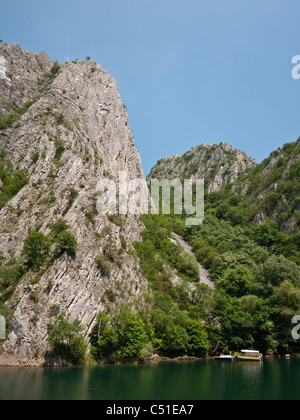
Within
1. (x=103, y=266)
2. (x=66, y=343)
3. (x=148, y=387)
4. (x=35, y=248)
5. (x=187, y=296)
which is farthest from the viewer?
(x=187, y=296)

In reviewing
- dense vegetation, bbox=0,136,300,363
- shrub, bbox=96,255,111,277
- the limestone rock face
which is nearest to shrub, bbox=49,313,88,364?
dense vegetation, bbox=0,136,300,363

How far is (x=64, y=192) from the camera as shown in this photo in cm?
5959

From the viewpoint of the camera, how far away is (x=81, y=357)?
134 ft

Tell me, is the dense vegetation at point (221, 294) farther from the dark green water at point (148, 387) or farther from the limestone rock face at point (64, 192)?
the dark green water at point (148, 387)

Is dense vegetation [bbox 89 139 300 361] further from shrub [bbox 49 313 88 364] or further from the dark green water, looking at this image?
the dark green water

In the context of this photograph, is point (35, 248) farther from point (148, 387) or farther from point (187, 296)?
point (187, 296)

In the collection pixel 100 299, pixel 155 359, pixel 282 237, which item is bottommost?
pixel 155 359

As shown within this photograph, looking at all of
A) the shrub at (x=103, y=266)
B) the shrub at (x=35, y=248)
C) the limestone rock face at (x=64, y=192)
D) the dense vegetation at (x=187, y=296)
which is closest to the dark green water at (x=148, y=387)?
the dense vegetation at (x=187, y=296)

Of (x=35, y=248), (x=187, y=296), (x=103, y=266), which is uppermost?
(x=35, y=248)

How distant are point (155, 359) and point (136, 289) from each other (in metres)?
13.1

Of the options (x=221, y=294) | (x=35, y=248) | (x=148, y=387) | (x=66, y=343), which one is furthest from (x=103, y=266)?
(x=221, y=294)

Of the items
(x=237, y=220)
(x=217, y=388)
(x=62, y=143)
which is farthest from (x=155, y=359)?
(x=237, y=220)
